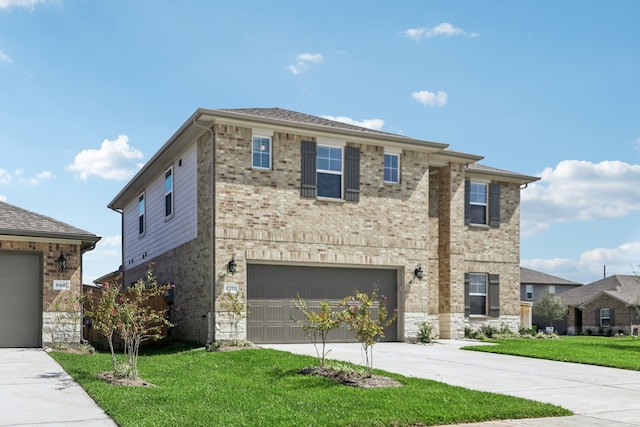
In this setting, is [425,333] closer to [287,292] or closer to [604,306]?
[287,292]

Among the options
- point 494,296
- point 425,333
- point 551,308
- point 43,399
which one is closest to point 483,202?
point 494,296

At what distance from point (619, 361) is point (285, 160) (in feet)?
33.0

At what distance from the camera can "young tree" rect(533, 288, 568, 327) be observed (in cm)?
4875

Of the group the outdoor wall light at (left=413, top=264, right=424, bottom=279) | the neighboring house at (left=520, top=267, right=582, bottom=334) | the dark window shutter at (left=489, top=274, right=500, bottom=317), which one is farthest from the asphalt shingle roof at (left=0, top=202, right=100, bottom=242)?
the neighboring house at (left=520, top=267, right=582, bottom=334)

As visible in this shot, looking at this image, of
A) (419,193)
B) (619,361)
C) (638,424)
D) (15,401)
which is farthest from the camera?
(419,193)

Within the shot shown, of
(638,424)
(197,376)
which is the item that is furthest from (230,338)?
(638,424)

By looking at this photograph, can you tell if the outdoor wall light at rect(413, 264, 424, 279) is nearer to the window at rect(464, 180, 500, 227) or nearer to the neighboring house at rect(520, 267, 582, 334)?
the window at rect(464, 180, 500, 227)

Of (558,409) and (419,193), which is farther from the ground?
(419,193)

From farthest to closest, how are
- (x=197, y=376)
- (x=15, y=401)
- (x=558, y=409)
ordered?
(x=197, y=376) < (x=15, y=401) < (x=558, y=409)

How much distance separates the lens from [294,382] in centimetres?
1134

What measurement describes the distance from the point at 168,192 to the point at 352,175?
22.8 feet

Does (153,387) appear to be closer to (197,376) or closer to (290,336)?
(197,376)

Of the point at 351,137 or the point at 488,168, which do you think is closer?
the point at 351,137

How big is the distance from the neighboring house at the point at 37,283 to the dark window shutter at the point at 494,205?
47.1ft
